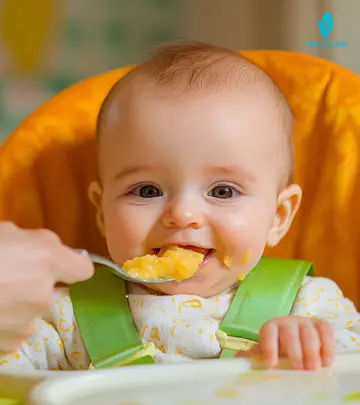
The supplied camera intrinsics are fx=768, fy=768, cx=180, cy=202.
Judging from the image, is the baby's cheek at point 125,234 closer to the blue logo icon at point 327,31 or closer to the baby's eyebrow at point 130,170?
the baby's eyebrow at point 130,170

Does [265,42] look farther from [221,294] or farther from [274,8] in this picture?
[221,294]

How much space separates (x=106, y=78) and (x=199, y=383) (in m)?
0.73

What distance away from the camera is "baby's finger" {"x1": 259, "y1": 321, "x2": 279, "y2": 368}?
0.70 metres

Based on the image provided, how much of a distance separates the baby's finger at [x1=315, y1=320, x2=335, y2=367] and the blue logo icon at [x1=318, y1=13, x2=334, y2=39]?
2.87ft

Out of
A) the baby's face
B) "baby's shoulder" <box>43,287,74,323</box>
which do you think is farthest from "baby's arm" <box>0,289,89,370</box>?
the baby's face

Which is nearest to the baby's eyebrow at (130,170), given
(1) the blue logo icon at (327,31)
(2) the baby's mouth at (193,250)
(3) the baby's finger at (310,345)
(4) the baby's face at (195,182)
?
(4) the baby's face at (195,182)

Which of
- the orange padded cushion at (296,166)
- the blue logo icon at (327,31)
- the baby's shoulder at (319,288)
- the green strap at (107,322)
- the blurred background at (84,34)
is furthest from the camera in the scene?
the blurred background at (84,34)

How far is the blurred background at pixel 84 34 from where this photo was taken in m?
2.05

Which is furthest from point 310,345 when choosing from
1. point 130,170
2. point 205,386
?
point 130,170

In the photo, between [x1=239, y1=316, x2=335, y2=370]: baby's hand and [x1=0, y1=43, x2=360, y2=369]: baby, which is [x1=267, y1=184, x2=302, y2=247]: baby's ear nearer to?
[x1=0, y1=43, x2=360, y2=369]: baby

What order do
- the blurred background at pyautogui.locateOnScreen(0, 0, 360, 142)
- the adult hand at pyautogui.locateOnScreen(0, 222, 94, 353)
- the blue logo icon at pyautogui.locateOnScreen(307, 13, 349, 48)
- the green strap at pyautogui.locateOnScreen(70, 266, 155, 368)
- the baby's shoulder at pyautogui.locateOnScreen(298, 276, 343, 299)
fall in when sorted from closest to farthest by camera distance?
the adult hand at pyautogui.locateOnScreen(0, 222, 94, 353), the green strap at pyautogui.locateOnScreen(70, 266, 155, 368), the baby's shoulder at pyautogui.locateOnScreen(298, 276, 343, 299), the blue logo icon at pyautogui.locateOnScreen(307, 13, 349, 48), the blurred background at pyautogui.locateOnScreen(0, 0, 360, 142)

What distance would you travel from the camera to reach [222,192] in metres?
0.99

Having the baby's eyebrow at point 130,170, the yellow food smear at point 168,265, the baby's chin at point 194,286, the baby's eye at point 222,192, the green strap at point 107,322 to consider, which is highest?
the baby's eyebrow at point 130,170

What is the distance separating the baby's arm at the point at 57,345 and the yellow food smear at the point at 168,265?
0.38 feet
